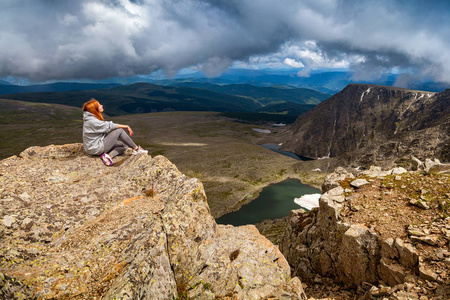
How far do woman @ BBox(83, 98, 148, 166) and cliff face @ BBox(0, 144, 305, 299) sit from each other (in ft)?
2.80

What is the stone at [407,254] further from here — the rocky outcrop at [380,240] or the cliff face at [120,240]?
the cliff face at [120,240]

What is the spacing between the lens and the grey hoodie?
1441cm

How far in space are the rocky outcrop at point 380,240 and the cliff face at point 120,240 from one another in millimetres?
6922

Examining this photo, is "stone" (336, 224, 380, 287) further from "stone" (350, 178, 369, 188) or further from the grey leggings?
the grey leggings

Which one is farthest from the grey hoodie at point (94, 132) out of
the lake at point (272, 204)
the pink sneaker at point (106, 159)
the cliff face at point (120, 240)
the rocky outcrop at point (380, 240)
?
the lake at point (272, 204)

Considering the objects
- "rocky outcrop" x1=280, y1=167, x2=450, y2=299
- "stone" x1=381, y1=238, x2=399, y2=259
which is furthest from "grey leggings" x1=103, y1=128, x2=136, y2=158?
"stone" x1=381, y1=238, x2=399, y2=259

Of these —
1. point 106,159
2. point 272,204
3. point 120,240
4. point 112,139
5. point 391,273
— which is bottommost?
point 272,204

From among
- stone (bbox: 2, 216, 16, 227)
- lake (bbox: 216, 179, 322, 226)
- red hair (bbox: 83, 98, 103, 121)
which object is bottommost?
lake (bbox: 216, 179, 322, 226)

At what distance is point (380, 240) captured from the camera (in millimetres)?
15625

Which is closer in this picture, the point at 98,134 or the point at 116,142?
the point at 98,134

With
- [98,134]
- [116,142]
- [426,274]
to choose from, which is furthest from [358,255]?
[98,134]

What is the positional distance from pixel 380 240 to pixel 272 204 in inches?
2348

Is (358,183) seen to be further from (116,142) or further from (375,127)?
(375,127)

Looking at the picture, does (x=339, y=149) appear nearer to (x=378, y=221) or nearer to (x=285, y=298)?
(x=378, y=221)
